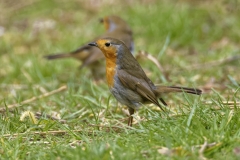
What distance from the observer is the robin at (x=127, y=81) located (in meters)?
4.30

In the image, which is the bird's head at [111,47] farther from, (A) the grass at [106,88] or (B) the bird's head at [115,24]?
(B) the bird's head at [115,24]

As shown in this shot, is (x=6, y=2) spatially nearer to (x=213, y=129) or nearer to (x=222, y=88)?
(x=222, y=88)

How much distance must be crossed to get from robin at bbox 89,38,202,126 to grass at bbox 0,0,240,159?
160 mm

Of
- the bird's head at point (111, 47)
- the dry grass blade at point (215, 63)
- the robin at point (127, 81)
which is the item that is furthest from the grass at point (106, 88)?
the bird's head at point (111, 47)

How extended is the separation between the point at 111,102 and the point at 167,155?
2.06m

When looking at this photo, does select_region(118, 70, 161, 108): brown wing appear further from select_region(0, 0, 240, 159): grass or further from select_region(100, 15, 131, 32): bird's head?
select_region(100, 15, 131, 32): bird's head

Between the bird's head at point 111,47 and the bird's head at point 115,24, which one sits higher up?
the bird's head at point 115,24

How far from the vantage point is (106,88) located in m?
6.08

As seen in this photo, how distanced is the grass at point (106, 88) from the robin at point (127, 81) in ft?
0.53

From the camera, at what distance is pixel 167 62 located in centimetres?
764

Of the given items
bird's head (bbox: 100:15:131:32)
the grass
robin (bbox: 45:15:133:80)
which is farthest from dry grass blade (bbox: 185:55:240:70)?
bird's head (bbox: 100:15:131:32)

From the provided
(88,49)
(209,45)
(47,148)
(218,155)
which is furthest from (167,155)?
(209,45)

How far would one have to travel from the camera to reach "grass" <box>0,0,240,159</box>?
129 inches

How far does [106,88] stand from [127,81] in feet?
5.82
